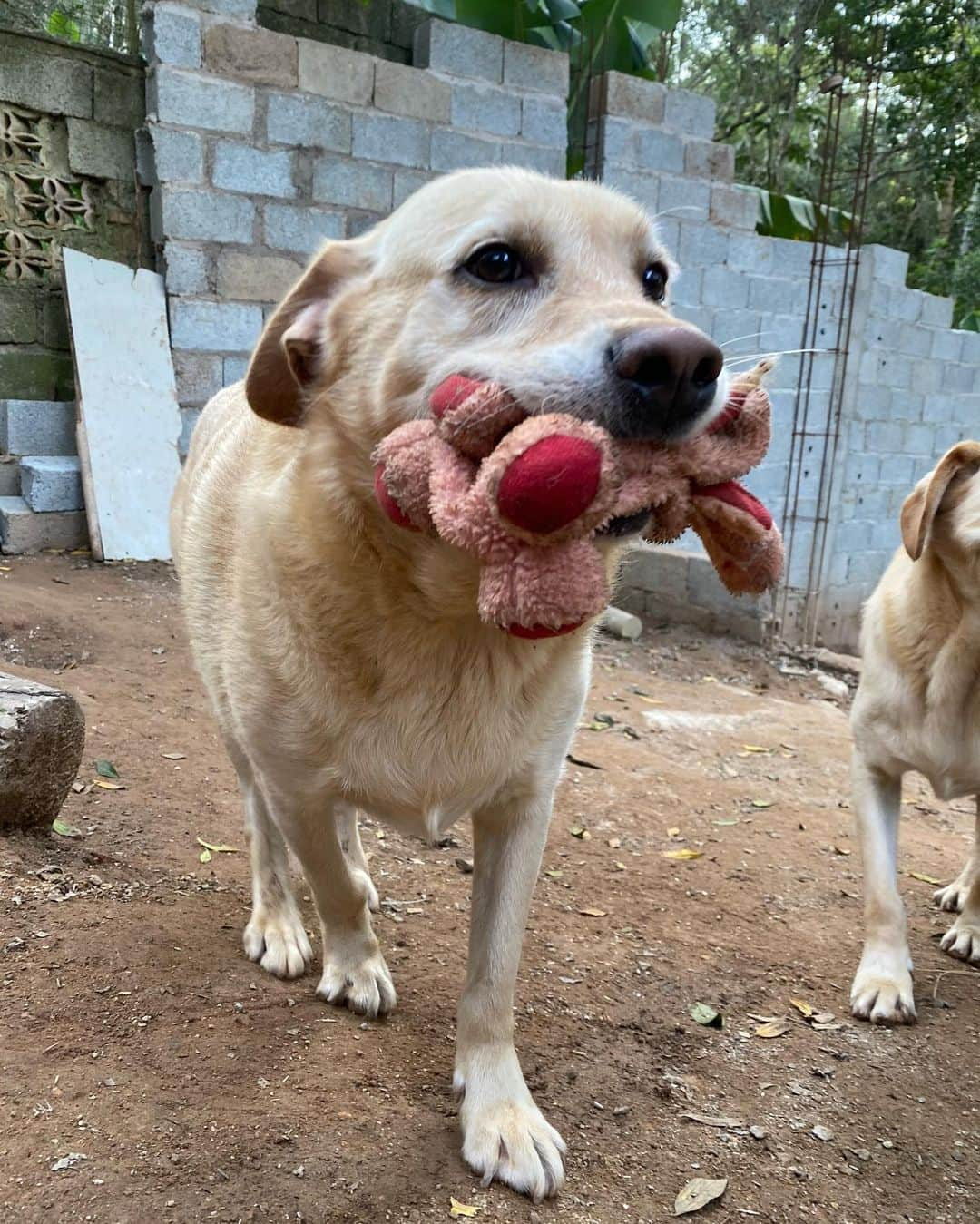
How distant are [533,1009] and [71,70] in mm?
6084

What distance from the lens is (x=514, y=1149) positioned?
187 centimetres

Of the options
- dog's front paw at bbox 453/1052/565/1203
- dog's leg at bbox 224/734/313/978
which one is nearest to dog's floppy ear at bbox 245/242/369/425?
dog's leg at bbox 224/734/313/978

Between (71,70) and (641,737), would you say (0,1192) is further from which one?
(71,70)

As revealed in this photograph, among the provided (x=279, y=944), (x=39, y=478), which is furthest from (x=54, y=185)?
(x=279, y=944)

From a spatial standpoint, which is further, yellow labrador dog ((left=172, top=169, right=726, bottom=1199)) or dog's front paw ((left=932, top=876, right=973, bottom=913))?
dog's front paw ((left=932, top=876, right=973, bottom=913))

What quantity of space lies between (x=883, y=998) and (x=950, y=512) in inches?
54.3

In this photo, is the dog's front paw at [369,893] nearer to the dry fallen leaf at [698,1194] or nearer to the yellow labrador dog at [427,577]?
the yellow labrador dog at [427,577]

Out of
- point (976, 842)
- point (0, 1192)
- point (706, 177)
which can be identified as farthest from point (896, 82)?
point (0, 1192)

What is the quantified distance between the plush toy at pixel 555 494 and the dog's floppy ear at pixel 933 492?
53.6 inches

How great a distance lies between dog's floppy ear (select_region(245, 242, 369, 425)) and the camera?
6.23ft

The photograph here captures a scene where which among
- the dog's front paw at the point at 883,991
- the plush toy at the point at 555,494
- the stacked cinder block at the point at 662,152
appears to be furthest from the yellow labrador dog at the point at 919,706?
the stacked cinder block at the point at 662,152

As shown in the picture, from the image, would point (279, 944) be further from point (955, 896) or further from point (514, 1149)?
point (955, 896)

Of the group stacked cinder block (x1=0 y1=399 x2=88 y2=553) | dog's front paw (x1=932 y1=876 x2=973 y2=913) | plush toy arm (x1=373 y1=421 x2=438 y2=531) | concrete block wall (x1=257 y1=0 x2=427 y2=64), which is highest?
concrete block wall (x1=257 y1=0 x2=427 y2=64)

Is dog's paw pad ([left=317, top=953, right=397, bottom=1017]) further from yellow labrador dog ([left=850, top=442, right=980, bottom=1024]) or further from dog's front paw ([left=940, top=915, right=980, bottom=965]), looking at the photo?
dog's front paw ([left=940, top=915, right=980, bottom=965])
